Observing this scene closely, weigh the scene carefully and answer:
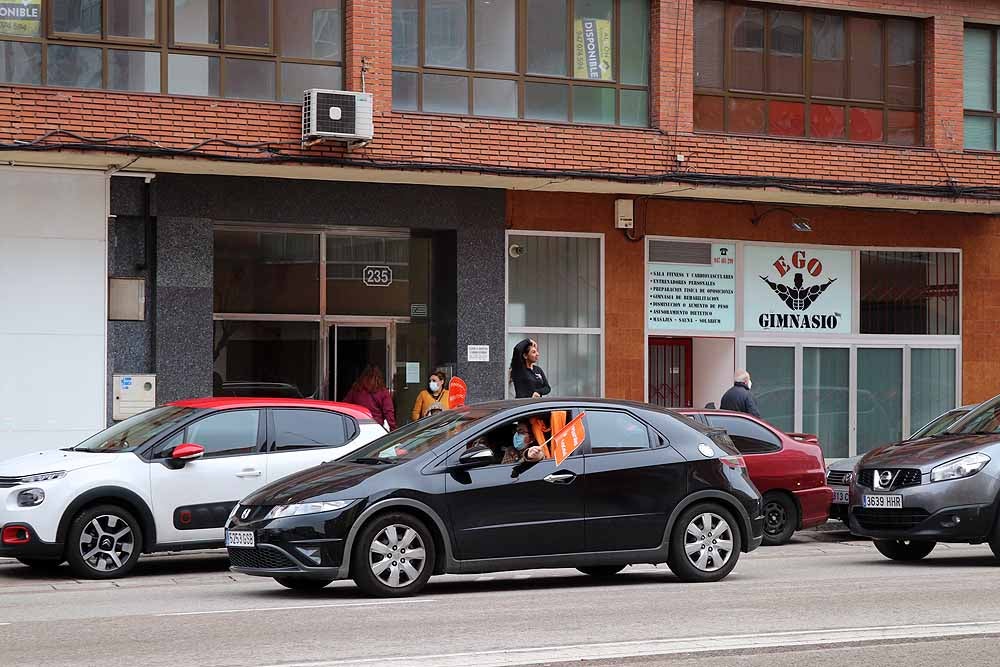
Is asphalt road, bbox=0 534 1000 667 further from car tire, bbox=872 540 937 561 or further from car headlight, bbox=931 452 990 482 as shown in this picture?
A: car tire, bbox=872 540 937 561

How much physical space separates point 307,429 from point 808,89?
1151 centimetres

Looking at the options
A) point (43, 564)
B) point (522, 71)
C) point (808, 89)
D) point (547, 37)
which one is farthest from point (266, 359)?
point (808, 89)

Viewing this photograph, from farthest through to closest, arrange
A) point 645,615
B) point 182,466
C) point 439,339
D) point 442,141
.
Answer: point 439,339 → point 442,141 → point 182,466 → point 645,615

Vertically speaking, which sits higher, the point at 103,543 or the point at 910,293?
the point at 910,293

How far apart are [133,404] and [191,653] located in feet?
37.0

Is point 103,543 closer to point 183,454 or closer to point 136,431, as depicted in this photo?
point 183,454

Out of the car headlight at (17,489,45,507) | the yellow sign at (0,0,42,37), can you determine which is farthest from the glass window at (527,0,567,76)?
the car headlight at (17,489,45,507)

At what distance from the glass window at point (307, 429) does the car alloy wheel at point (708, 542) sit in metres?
3.66

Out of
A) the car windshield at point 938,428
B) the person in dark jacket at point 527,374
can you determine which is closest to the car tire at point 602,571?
the car windshield at point 938,428

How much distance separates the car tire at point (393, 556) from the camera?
10547 millimetres

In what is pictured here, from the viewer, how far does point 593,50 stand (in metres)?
20.9

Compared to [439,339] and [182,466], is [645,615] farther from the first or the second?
[439,339]

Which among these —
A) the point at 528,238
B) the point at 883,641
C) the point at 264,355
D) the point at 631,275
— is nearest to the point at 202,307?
the point at 264,355

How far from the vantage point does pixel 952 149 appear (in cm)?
2283
